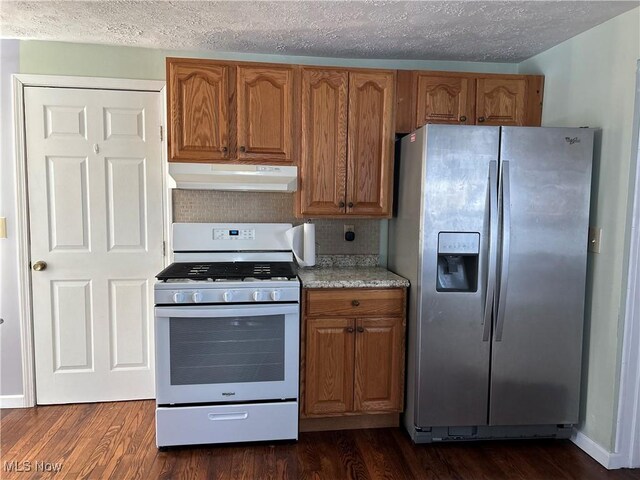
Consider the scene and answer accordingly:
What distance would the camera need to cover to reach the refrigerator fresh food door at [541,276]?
2.11m

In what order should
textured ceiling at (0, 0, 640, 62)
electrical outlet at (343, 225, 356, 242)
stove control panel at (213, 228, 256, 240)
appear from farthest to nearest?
1. electrical outlet at (343, 225, 356, 242)
2. stove control panel at (213, 228, 256, 240)
3. textured ceiling at (0, 0, 640, 62)

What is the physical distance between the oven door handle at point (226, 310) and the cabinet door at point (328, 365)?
0.19 m

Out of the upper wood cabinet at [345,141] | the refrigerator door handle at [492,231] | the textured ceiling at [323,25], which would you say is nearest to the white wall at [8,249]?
the textured ceiling at [323,25]

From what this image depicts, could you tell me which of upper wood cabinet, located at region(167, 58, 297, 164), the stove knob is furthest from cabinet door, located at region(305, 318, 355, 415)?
upper wood cabinet, located at region(167, 58, 297, 164)

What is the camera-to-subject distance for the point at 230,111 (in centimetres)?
238

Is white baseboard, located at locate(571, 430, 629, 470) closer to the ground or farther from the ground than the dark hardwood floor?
farther from the ground

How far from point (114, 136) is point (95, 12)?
0.77 m

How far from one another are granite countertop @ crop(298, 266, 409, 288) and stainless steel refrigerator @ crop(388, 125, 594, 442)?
17 cm

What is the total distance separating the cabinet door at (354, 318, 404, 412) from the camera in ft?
7.59

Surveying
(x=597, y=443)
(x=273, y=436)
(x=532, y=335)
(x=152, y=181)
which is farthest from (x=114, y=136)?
(x=597, y=443)

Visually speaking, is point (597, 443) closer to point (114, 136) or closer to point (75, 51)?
point (114, 136)

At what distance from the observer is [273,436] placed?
2.21 meters

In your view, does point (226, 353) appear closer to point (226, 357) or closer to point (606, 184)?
point (226, 357)

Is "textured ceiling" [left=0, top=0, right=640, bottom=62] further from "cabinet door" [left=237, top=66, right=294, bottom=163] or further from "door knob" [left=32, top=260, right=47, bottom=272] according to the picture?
"door knob" [left=32, top=260, right=47, bottom=272]
